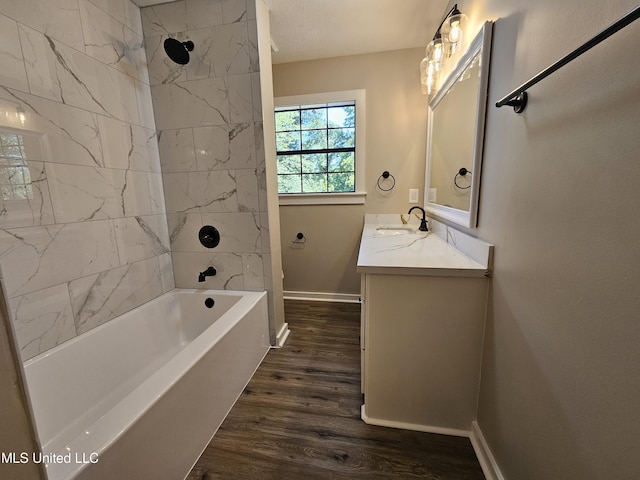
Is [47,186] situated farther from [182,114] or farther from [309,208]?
[309,208]

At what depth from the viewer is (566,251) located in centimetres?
73

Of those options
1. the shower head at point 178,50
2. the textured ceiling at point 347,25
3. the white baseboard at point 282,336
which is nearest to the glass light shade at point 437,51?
the textured ceiling at point 347,25

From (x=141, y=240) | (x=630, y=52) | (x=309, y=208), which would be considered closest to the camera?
(x=630, y=52)

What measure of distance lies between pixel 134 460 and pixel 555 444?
1.33 m

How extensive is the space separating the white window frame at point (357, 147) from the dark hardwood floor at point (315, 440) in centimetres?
157

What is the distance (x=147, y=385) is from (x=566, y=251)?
151 centimetres

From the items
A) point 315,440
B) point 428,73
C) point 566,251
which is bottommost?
point 315,440

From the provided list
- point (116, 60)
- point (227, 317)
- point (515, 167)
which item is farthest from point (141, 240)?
point (515, 167)

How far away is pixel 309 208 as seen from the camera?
9.34ft

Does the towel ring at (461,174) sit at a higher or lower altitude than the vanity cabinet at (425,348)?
higher

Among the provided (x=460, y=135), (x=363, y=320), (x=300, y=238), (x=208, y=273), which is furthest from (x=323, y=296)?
(x=460, y=135)

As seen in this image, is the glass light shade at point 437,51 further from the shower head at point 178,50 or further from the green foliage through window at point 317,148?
the shower head at point 178,50

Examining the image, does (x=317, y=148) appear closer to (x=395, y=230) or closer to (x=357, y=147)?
(x=357, y=147)

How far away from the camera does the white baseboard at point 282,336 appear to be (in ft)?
6.97
